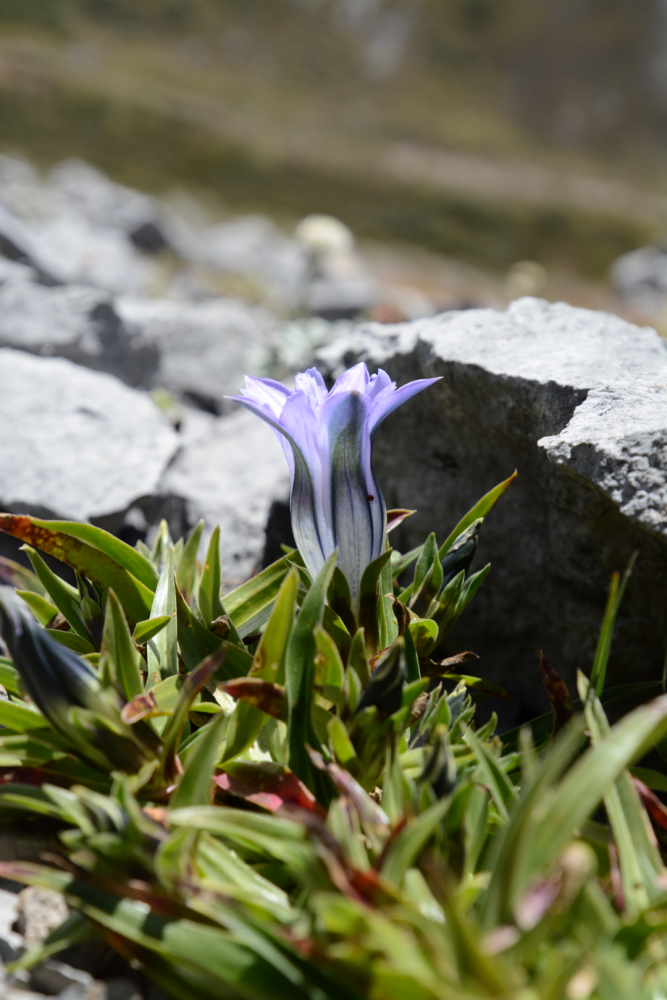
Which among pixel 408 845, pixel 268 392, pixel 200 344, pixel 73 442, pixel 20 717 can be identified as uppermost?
pixel 200 344

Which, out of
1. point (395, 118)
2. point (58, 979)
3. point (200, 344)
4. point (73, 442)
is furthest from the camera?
point (395, 118)

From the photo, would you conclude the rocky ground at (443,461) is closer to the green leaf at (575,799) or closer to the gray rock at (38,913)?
the gray rock at (38,913)

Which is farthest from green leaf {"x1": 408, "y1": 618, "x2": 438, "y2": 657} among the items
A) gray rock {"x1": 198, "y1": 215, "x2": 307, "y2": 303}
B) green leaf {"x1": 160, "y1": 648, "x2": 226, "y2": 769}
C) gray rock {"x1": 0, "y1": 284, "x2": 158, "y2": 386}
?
gray rock {"x1": 198, "y1": 215, "x2": 307, "y2": 303}

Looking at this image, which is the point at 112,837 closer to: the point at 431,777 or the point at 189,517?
the point at 431,777

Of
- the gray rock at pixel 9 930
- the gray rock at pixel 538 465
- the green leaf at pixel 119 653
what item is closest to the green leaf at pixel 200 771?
the green leaf at pixel 119 653

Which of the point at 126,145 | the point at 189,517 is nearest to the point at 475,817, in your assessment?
the point at 189,517

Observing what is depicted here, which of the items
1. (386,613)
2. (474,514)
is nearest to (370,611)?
(386,613)

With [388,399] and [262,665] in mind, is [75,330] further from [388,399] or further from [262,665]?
[262,665]
